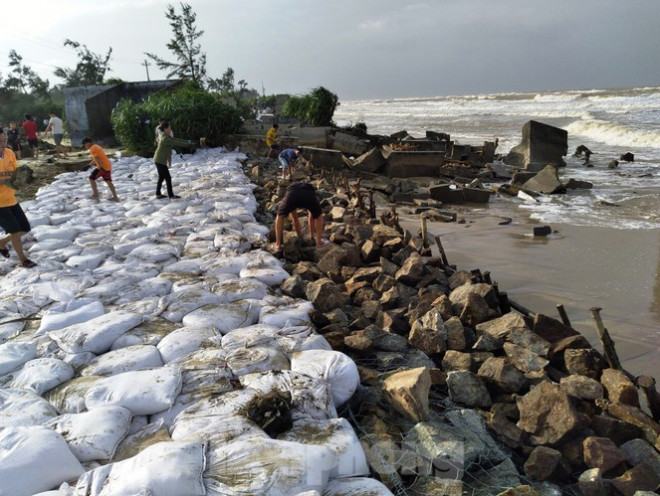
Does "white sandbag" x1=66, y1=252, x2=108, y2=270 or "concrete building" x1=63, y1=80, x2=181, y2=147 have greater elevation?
"concrete building" x1=63, y1=80, x2=181, y2=147

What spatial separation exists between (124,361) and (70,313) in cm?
97

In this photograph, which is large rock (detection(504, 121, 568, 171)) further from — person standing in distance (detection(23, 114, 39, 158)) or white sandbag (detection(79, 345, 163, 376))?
person standing in distance (detection(23, 114, 39, 158))

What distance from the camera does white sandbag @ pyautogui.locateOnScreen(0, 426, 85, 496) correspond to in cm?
185

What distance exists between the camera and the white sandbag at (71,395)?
Answer: 2.41m

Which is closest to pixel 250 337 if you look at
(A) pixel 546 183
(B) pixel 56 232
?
(B) pixel 56 232

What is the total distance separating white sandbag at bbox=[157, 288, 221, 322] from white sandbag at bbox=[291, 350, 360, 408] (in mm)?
1180

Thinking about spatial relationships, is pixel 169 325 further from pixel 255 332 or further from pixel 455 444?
pixel 455 444

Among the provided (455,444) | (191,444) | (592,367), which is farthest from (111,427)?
(592,367)

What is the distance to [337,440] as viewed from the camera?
6.75 feet

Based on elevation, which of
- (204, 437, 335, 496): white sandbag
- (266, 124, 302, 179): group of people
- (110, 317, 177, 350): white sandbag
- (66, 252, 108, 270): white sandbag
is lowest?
(204, 437, 335, 496): white sandbag

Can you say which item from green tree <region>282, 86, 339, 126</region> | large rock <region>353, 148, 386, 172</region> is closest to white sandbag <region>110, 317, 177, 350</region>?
large rock <region>353, 148, 386, 172</region>

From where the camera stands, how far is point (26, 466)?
189 centimetres

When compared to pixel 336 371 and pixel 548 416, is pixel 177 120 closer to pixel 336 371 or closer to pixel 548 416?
pixel 336 371

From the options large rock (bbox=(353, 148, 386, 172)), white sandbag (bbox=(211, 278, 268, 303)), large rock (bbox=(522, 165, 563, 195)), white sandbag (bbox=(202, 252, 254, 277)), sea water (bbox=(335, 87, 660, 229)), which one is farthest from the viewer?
large rock (bbox=(353, 148, 386, 172))
